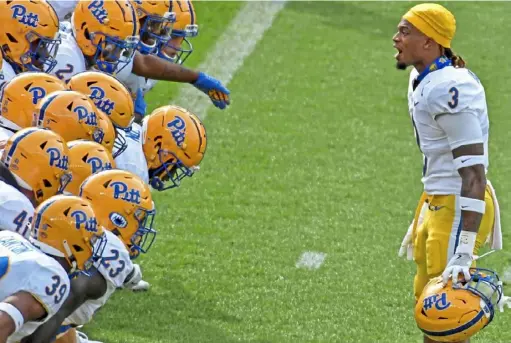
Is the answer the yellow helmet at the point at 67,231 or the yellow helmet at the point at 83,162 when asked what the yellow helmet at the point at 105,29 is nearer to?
the yellow helmet at the point at 83,162

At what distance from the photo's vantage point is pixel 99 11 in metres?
5.88

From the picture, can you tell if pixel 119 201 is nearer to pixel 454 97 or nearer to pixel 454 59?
pixel 454 97

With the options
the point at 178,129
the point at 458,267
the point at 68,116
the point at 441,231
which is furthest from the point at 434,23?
the point at 68,116

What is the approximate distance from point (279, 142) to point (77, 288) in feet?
14.0

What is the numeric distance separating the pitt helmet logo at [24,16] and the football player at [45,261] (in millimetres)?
1742

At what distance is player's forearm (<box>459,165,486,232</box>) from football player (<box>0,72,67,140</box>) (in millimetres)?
1876

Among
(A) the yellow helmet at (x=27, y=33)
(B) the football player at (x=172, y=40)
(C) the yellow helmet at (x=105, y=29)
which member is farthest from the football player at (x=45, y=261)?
(B) the football player at (x=172, y=40)

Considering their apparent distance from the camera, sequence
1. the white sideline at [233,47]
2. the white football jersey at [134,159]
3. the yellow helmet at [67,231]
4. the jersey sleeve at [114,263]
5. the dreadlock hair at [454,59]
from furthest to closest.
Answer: the white sideline at [233,47] → the white football jersey at [134,159] → the dreadlock hair at [454,59] → the jersey sleeve at [114,263] → the yellow helmet at [67,231]

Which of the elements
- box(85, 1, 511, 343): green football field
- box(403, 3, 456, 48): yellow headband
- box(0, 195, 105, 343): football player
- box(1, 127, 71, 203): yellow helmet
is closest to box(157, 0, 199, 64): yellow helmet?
box(85, 1, 511, 343): green football field

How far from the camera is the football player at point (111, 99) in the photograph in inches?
206

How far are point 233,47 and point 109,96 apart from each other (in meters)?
4.97

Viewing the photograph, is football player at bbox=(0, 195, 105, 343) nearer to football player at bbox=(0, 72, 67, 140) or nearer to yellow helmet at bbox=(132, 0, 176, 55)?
football player at bbox=(0, 72, 67, 140)

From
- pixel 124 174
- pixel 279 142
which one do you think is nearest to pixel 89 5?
pixel 124 174

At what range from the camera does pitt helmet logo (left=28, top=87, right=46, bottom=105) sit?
200 inches
